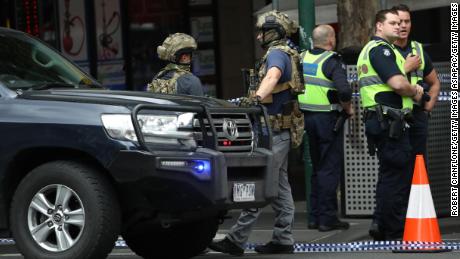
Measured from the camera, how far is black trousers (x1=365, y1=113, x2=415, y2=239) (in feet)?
33.5

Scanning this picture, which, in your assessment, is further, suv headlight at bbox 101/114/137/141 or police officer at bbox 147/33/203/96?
police officer at bbox 147/33/203/96

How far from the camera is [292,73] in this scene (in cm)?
1016

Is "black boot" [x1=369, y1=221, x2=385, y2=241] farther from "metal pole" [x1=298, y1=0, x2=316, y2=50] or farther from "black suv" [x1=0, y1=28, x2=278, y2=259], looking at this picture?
"metal pole" [x1=298, y1=0, x2=316, y2=50]

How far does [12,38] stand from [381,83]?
2.90 metres

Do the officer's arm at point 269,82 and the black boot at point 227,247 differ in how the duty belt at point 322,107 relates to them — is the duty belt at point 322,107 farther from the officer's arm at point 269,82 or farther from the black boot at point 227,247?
the black boot at point 227,247

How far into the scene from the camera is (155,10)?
65.5 feet

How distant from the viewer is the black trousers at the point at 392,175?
10.2m

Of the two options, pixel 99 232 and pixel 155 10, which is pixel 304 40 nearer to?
pixel 99 232

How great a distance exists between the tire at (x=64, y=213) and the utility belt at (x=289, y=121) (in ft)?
6.20

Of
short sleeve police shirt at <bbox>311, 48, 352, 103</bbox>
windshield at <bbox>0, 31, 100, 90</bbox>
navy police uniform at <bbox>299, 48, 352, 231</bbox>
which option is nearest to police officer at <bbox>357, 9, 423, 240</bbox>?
short sleeve police shirt at <bbox>311, 48, 352, 103</bbox>

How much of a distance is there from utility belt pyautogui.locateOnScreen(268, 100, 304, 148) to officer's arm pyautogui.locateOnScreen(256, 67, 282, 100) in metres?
0.28

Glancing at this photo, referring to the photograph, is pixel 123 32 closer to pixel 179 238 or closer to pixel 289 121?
pixel 289 121

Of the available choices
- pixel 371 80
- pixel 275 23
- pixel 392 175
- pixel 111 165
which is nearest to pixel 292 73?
pixel 275 23

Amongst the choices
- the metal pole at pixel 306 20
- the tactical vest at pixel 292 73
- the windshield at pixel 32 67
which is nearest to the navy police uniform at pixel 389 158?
the tactical vest at pixel 292 73
